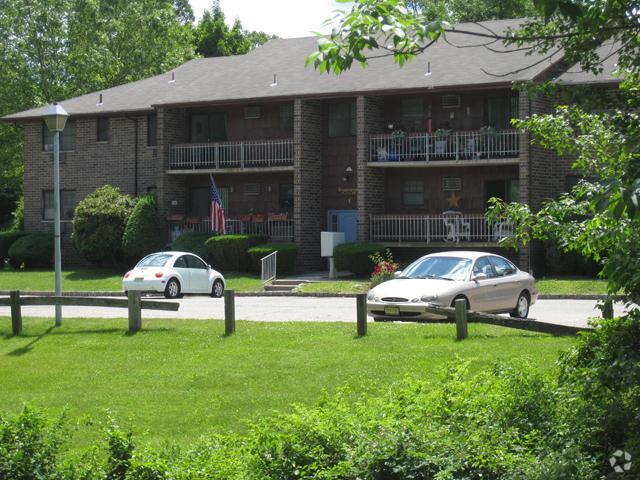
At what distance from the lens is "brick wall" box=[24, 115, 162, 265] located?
4531 centimetres

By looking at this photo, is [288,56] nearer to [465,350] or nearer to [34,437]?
[465,350]

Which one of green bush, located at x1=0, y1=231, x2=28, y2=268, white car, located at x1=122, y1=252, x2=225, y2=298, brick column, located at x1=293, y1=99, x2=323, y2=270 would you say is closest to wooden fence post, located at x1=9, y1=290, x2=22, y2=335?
white car, located at x1=122, y1=252, x2=225, y2=298

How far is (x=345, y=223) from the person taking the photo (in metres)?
41.7

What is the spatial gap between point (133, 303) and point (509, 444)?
1262cm

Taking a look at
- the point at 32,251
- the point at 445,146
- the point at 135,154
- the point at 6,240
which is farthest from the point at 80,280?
the point at 445,146

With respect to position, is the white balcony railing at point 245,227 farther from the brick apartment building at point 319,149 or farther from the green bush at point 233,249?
the green bush at point 233,249

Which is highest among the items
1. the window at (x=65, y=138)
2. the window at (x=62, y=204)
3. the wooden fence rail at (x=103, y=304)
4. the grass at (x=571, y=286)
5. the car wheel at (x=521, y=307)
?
the window at (x=65, y=138)

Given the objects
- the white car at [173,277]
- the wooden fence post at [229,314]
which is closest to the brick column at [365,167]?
the white car at [173,277]

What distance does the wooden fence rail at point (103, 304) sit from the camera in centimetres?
1889

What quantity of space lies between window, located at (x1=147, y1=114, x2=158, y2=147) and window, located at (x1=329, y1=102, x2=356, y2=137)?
8000mm

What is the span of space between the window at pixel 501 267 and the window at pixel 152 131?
25.7m

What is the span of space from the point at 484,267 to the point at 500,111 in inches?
738

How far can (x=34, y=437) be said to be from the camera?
27.6 feet

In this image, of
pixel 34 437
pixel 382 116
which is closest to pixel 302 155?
pixel 382 116
